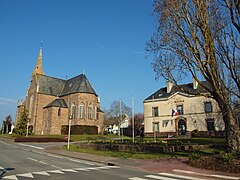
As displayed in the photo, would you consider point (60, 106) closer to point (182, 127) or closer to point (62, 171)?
point (182, 127)

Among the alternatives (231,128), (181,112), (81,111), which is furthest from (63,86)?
(231,128)

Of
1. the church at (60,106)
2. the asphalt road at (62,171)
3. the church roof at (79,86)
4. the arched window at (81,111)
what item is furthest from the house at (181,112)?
the asphalt road at (62,171)

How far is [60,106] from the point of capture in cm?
4944

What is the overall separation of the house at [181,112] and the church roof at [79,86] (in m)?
14.0

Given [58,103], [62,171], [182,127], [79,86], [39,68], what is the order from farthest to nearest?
[39,68], [79,86], [58,103], [182,127], [62,171]

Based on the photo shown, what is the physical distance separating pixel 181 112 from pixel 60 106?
27.0 metres

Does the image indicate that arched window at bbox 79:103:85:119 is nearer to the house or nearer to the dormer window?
the house

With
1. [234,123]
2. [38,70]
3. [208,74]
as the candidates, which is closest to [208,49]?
[208,74]

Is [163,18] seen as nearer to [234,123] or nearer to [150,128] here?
[234,123]

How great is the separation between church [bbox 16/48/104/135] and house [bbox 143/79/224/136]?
1297 cm

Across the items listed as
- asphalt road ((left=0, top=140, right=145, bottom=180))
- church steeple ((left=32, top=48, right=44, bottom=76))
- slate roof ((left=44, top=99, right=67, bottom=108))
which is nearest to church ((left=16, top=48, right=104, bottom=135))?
slate roof ((left=44, top=99, right=67, bottom=108))

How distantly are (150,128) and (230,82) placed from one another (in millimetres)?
33118

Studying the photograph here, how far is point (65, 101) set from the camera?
172ft

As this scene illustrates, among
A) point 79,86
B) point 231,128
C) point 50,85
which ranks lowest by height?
point 231,128
